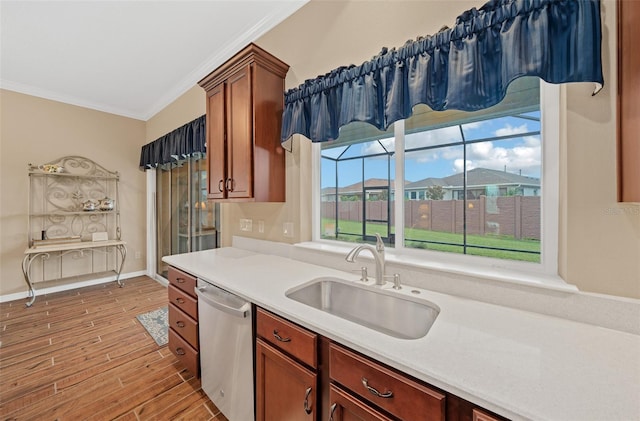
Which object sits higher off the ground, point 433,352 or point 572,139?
point 572,139

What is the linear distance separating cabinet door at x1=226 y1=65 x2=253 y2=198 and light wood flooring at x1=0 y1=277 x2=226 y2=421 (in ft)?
4.87

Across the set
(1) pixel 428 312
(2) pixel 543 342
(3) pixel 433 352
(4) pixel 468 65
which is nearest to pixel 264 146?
(4) pixel 468 65

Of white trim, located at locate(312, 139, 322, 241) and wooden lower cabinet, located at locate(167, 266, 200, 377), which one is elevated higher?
white trim, located at locate(312, 139, 322, 241)

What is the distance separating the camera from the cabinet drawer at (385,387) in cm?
70

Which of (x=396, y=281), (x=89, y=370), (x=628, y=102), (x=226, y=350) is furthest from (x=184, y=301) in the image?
(x=628, y=102)

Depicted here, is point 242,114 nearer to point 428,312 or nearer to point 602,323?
point 428,312

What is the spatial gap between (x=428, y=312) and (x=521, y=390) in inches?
21.0

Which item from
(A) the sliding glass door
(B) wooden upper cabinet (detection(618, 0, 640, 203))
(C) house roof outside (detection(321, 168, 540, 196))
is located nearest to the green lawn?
(C) house roof outside (detection(321, 168, 540, 196))

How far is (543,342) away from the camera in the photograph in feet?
2.66

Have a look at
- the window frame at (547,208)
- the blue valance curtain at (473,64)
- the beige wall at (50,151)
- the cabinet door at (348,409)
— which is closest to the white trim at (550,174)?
the window frame at (547,208)

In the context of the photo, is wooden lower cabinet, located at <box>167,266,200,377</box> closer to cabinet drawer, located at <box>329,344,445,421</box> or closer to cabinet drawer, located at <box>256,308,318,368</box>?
cabinet drawer, located at <box>256,308,318,368</box>

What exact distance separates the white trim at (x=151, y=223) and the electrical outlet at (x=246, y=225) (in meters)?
2.82

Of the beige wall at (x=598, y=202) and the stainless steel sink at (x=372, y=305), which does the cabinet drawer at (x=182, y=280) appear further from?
the beige wall at (x=598, y=202)

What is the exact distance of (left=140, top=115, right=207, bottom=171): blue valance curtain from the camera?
2799 millimetres
